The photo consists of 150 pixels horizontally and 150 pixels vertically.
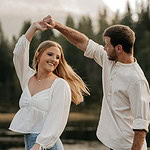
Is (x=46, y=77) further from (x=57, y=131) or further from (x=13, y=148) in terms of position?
(x=13, y=148)

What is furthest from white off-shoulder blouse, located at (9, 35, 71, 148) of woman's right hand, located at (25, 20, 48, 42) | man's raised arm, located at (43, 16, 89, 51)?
man's raised arm, located at (43, 16, 89, 51)

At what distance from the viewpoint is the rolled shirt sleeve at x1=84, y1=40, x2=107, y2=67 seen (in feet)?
12.8

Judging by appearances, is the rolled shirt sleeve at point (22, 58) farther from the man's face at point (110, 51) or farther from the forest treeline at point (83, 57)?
the forest treeline at point (83, 57)

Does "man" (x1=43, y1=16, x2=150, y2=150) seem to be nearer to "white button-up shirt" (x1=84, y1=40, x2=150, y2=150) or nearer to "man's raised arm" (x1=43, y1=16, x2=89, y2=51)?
"white button-up shirt" (x1=84, y1=40, x2=150, y2=150)

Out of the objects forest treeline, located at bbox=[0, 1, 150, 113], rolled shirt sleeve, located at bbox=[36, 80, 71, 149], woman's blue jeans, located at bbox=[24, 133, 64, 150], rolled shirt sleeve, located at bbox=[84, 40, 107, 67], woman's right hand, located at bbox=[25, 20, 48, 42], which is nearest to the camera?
rolled shirt sleeve, located at bbox=[36, 80, 71, 149]

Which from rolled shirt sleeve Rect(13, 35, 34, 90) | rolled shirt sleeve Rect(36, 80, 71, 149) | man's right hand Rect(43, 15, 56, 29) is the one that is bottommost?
rolled shirt sleeve Rect(36, 80, 71, 149)

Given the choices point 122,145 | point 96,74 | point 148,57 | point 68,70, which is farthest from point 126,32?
point 96,74

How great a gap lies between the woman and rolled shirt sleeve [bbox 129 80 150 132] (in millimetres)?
478

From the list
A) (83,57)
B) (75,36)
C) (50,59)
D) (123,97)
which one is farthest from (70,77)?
(83,57)

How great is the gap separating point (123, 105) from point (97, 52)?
58 centimetres

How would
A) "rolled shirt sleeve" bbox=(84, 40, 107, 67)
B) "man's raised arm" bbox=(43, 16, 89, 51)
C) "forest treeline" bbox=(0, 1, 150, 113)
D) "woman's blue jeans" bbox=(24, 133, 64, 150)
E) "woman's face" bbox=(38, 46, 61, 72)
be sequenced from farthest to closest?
"forest treeline" bbox=(0, 1, 150, 113) < "man's raised arm" bbox=(43, 16, 89, 51) < "rolled shirt sleeve" bbox=(84, 40, 107, 67) < "woman's face" bbox=(38, 46, 61, 72) < "woman's blue jeans" bbox=(24, 133, 64, 150)

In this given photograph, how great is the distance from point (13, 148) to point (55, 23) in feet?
37.9

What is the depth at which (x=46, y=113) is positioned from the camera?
137 inches

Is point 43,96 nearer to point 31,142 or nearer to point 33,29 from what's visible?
point 31,142
